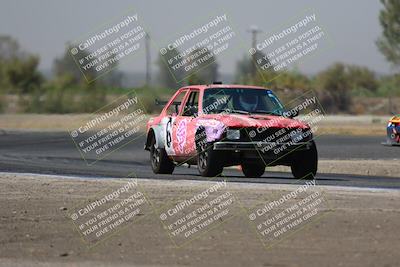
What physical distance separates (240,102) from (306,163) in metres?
1.60

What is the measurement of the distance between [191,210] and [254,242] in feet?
7.20

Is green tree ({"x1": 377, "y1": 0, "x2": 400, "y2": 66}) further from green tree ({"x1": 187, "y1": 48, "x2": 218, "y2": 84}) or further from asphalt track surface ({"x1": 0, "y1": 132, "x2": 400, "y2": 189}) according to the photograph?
asphalt track surface ({"x1": 0, "y1": 132, "x2": 400, "y2": 189})

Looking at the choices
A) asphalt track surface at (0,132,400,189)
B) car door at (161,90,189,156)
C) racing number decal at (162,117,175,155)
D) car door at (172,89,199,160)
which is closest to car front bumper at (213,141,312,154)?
asphalt track surface at (0,132,400,189)

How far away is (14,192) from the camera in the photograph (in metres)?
15.5

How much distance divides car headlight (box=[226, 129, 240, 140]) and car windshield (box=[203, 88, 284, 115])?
3.00 ft

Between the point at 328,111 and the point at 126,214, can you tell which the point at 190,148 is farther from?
the point at 328,111

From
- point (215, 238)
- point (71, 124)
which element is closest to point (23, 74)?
point (71, 124)

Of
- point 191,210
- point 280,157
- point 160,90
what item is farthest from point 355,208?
point 160,90

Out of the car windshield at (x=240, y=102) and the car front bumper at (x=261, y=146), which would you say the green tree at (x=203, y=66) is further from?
the car front bumper at (x=261, y=146)

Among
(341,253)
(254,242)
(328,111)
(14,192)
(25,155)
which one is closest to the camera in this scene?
(341,253)

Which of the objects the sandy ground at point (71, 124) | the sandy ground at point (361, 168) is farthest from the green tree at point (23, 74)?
the sandy ground at point (361, 168)

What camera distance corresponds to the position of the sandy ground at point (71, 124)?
4456 cm

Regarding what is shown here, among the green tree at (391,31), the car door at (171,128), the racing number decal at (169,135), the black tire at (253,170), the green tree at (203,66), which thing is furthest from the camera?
the green tree at (391,31)

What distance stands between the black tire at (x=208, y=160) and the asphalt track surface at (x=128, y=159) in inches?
8.9
